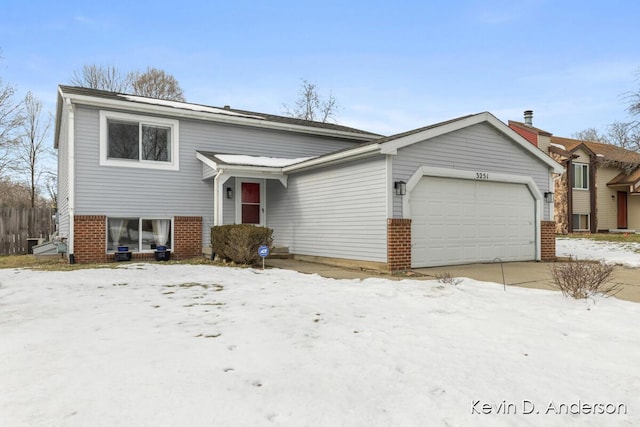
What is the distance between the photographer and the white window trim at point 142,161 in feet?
38.4

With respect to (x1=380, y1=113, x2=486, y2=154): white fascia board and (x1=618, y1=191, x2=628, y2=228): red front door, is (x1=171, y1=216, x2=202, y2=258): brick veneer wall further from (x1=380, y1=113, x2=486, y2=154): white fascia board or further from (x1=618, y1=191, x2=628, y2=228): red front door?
(x1=618, y1=191, x2=628, y2=228): red front door

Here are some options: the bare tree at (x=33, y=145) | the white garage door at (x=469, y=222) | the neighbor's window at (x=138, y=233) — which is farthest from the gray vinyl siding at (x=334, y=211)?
the bare tree at (x=33, y=145)

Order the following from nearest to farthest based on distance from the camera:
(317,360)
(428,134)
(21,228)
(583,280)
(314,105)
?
(317,360)
(583,280)
(428,134)
(21,228)
(314,105)

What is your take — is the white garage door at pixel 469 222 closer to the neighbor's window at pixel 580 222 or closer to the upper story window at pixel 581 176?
the upper story window at pixel 581 176

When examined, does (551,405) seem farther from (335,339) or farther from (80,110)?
(80,110)

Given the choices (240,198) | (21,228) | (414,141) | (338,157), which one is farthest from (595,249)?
(21,228)

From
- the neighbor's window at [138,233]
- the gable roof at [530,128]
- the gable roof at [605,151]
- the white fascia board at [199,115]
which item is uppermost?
the gable roof at [530,128]

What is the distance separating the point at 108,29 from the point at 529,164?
17.3 m

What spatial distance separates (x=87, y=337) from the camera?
4.07 meters

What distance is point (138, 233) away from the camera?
40.3ft

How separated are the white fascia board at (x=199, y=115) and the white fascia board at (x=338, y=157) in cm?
241

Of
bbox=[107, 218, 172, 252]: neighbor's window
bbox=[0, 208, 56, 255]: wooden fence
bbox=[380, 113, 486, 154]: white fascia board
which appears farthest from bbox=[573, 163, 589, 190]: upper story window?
bbox=[0, 208, 56, 255]: wooden fence

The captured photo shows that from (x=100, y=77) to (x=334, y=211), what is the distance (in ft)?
81.0

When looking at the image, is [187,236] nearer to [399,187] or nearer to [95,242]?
[95,242]
